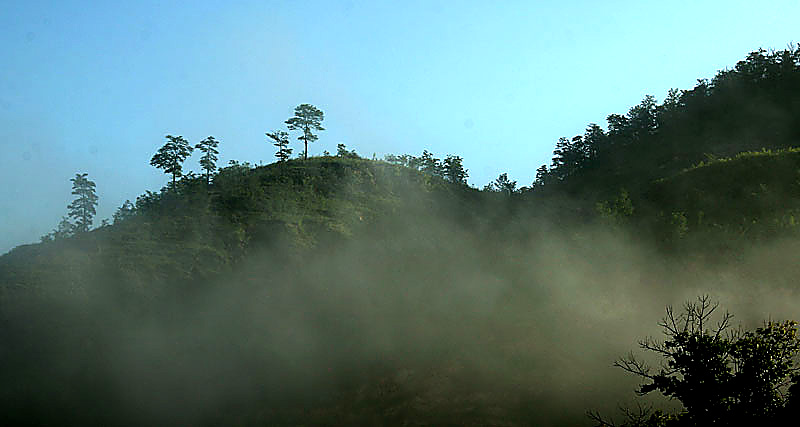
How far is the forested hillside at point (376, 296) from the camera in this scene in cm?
3903

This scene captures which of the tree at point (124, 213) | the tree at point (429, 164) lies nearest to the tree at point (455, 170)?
the tree at point (429, 164)

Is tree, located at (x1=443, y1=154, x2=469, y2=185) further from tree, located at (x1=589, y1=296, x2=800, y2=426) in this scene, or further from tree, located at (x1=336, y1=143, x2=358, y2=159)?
tree, located at (x1=589, y1=296, x2=800, y2=426)

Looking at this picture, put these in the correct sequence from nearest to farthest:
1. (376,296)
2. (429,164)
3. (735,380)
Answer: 1. (735,380)
2. (376,296)
3. (429,164)

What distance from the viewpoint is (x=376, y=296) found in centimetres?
5734

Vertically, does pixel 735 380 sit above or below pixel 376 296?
below

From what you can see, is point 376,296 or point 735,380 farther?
point 376,296

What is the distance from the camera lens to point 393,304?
2169 inches

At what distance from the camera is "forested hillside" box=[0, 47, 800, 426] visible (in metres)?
39.0

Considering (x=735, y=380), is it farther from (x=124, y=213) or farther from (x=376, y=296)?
(x=124, y=213)

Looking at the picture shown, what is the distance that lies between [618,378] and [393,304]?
2407 cm

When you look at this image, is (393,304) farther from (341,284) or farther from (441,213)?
(441,213)

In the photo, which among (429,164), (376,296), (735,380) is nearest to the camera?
(735,380)

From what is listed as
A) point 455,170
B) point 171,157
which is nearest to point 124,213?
point 171,157

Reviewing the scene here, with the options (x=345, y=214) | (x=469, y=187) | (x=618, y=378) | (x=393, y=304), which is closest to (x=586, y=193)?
(x=469, y=187)
